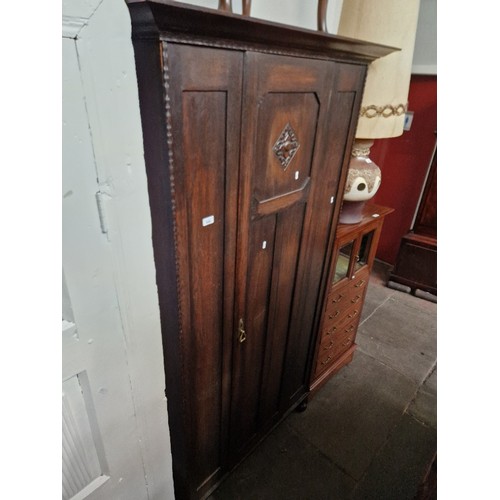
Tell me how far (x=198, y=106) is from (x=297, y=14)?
0.79m

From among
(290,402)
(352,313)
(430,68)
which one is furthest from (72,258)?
(430,68)

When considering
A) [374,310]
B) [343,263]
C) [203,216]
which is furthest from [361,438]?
[203,216]

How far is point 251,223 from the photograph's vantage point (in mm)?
1137

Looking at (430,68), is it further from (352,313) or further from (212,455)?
(212,455)

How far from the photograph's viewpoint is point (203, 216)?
3.10ft

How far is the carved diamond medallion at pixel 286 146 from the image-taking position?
3.60 ft

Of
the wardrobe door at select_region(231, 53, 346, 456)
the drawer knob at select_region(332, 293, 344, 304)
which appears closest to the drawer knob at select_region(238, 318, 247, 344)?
the wardrobe door at select_region(231, 53, 346, 456)

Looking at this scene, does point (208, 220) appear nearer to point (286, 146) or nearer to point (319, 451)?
point (286, 146)

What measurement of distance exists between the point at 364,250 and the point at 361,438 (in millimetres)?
1125

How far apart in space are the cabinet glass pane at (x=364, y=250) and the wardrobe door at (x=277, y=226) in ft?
1.75

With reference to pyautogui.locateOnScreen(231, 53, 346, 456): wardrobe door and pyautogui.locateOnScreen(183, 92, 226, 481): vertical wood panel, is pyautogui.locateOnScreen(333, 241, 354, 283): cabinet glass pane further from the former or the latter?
pyautogui.locateOnScreen(183, 92, 226, 481): vertical wood panel

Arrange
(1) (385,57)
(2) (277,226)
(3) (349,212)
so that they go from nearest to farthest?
(2) (277,226) < (1) (385,57) < (3) (349,212)

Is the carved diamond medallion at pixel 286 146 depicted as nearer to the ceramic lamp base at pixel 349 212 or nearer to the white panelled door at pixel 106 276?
the white panelled door at pixel 106 276

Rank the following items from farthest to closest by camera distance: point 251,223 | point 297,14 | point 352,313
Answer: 1. point 352,313
2. point 297,14
3. point 251,223
